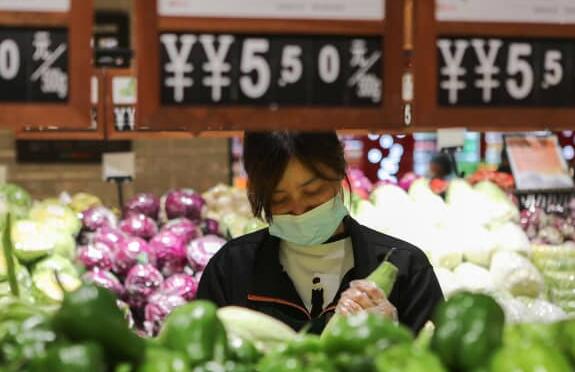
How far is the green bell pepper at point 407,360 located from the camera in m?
1.37

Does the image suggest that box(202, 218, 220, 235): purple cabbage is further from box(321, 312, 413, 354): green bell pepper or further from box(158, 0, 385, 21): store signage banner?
box(321, 312, 413, 354): green bell pepper

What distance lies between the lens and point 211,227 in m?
4.73

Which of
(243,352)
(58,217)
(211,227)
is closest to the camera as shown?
(243,352)

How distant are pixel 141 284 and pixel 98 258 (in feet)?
1.15

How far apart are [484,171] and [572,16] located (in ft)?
10.1

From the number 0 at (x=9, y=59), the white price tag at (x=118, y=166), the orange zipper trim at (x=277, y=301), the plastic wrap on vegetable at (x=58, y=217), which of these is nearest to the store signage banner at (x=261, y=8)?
the number 0 at (x=9, y=59)

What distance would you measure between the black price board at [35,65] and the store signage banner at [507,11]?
34.9 inches

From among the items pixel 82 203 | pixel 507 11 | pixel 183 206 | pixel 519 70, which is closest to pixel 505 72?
pixel 519 70

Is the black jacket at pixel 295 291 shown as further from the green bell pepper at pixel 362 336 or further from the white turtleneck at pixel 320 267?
the green bell pepper at pixel 362 336

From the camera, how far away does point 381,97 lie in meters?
2.04

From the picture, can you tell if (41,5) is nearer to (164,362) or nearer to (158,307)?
(164,362)

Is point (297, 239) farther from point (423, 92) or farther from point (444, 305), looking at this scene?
point (444, 305)

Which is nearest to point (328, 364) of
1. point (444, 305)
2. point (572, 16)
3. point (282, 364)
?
point (282, 364)

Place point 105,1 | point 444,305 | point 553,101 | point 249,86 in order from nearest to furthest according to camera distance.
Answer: point 444,305
point 249,86
point 553,101
point 105,1
